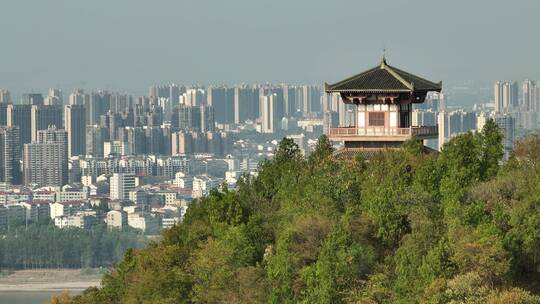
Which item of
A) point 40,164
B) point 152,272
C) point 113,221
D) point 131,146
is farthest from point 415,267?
point 131,146

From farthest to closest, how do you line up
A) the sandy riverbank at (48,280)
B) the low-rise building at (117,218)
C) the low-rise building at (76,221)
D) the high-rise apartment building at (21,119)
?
1. the high-rise apartment building at (21,119)
2. the low-rise building at (117,218)
3. the low-rise building at (76,221)
4. the sandy riverbank at (48,280)

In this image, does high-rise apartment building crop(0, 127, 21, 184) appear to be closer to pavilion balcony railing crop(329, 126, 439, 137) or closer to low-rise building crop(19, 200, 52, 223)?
low-rise building crop(19, 200, 52, 223)

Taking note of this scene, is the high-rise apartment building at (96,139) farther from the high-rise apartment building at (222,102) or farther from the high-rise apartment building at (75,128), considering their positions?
the high-rise apartment building at (222,102)

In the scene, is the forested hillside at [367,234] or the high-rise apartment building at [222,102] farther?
the high-rise apartment building at [222,102]

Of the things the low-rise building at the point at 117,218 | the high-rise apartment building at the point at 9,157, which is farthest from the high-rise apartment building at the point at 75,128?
the low-rise building at the point at 117,218

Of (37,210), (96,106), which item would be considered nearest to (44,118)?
(96,106)

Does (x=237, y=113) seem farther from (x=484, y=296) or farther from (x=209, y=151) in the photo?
(x=484, y=296)
